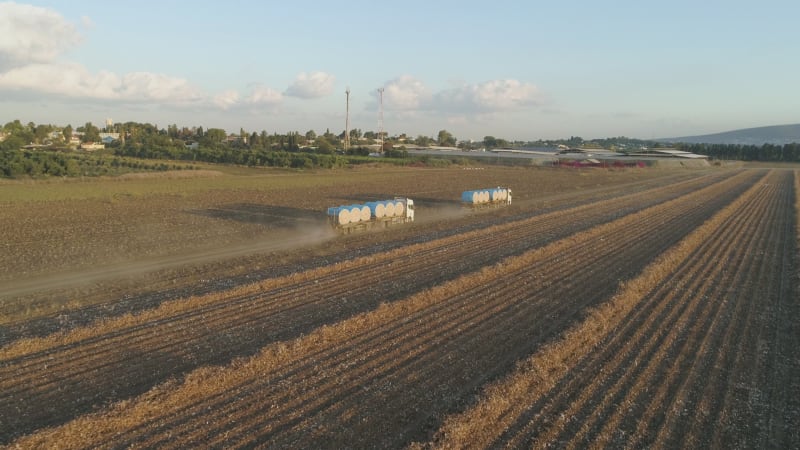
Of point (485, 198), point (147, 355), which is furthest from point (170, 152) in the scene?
point (147, 355)

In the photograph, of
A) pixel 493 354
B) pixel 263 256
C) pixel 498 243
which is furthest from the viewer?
pixel 498 243

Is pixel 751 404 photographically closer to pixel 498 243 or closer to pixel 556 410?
pixel 556 410

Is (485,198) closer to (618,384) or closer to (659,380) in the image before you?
(659,380)

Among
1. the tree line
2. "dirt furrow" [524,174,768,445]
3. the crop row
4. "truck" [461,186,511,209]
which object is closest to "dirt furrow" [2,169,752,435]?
the crop row

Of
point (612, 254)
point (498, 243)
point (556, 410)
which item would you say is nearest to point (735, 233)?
point (612, 254)

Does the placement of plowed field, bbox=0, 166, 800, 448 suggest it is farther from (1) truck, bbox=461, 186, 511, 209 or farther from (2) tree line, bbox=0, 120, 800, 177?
(2) tree line, bbox=0, 120, 800, 177

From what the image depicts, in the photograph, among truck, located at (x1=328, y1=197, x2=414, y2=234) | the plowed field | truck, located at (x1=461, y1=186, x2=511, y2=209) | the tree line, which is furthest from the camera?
the tree line

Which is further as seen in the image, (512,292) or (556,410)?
(512,292)
